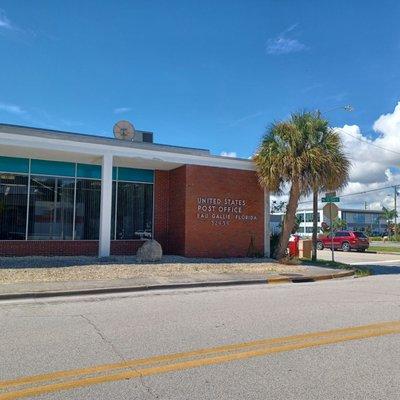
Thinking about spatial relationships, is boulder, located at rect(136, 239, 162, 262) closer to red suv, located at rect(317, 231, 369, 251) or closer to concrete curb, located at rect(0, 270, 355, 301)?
concrete curb, located at rect(0, 270, 355, 301)

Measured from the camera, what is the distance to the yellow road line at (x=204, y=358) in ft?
15.8

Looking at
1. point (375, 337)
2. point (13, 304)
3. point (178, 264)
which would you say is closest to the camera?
point (375, 337)

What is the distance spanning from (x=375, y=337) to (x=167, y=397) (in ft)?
12.4

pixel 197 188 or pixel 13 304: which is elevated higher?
pixel 197 188

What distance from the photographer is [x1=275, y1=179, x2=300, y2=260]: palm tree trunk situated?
19.3 meters

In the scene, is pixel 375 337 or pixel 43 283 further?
pixel 43 283

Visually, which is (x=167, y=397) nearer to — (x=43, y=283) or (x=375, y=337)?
(x=375, y=337)

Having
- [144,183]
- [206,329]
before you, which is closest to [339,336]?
[206,329]

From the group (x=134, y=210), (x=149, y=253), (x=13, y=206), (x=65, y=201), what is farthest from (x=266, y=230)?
(x=13, y=206)

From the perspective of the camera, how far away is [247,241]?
20453 mm

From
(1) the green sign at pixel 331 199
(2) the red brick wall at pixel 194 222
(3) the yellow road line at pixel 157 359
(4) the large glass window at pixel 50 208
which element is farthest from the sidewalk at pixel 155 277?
(3) the yellow road line at pixel 157 359

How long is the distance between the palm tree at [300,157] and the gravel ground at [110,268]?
10.8 feet

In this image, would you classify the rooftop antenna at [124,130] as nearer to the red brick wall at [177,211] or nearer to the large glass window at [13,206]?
the red brick wall at [177,211]

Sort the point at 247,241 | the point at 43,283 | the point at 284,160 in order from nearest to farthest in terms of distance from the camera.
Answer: the point at 43,283
the point at 284,160
the point at 247,241
